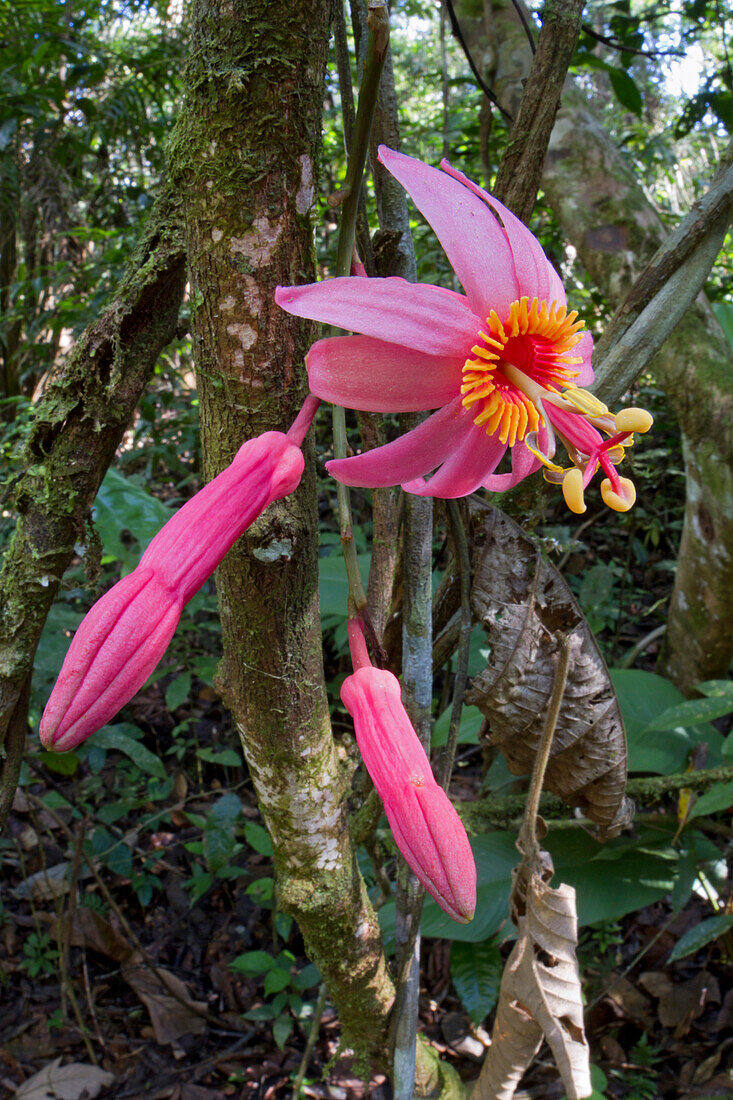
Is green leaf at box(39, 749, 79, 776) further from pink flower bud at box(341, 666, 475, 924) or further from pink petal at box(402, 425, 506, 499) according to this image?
pink petal at box(402, 425, 506, 499)

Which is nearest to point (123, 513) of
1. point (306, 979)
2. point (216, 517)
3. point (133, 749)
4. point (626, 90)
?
point (133, 749)

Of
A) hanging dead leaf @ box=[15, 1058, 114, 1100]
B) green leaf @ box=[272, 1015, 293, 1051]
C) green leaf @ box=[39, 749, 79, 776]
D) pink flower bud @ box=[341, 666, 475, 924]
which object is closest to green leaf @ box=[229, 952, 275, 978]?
green leaf @ box=[272, 1015, 293, 1051]

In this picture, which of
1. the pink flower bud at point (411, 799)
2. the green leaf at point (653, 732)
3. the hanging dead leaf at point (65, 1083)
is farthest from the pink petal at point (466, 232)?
the hanging dead leaf at point (65, 1083)

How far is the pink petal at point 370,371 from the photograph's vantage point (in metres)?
0.55

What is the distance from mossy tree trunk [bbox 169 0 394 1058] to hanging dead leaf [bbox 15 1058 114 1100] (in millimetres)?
1343

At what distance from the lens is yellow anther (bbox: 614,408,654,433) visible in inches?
23.4

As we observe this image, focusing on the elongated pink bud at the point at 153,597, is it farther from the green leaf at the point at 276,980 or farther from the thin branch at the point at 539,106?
the green leaf at the point at 276,980

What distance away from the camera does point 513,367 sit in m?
0.63

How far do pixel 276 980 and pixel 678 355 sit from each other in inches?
82.1

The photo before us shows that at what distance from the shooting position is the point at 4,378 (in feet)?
13.1

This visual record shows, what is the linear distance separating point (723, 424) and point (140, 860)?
7.31 feet

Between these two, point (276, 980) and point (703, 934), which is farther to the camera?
point (276, 980)

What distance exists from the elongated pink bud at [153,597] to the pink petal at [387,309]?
0.13 m

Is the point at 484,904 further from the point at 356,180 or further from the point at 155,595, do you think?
the point at 356,180
